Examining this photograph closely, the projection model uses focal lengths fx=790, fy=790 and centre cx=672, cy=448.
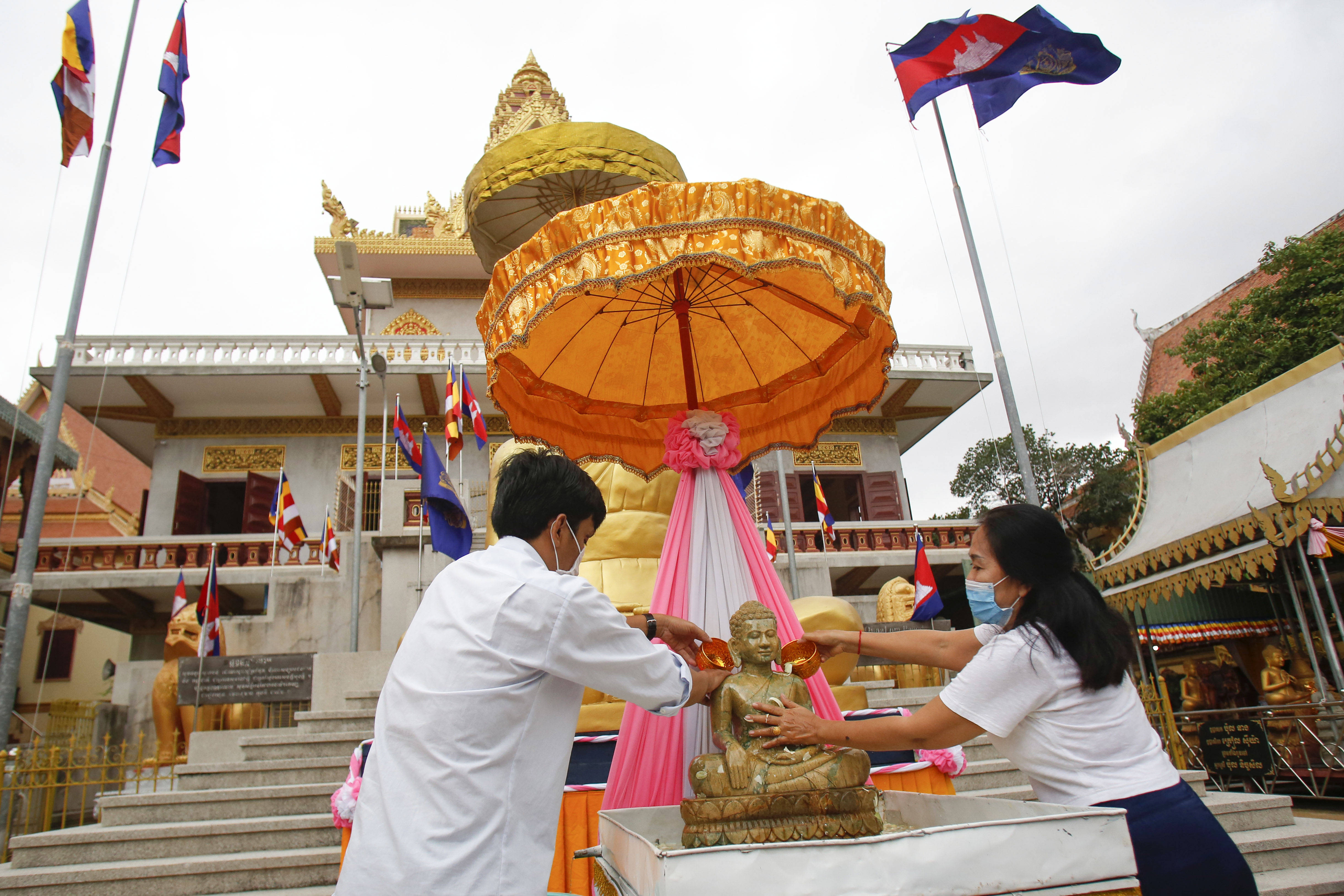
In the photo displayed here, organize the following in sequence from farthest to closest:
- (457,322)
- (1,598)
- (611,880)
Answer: (457,322)
(1,598)
(611,880)

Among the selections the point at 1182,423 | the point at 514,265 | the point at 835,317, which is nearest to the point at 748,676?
the point at 514,265

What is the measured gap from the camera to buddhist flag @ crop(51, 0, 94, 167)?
6.18 meters

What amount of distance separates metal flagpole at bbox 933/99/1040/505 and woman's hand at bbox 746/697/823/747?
6303 mm

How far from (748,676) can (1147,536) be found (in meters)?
7.99

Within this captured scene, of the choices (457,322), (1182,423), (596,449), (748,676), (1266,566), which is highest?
(457,322)

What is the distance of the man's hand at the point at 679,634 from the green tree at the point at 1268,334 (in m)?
12.7

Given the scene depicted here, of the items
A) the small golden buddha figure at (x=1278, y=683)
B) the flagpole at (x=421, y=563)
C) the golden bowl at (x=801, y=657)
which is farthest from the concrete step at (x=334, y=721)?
the small golden buddha figure at (x=1278, y=683)

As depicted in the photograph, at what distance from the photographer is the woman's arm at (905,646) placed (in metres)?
2.08

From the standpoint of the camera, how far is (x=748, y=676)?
6.50 feet

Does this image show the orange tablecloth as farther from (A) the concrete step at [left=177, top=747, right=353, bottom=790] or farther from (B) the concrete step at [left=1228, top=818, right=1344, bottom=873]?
(A) the concrete step at [left=177, top=747, right=353, bottom=790]

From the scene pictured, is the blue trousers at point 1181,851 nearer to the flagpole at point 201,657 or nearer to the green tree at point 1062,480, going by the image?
the flagpole at point 201,657

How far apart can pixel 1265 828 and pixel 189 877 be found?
5.31 meters

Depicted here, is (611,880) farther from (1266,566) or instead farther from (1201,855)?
(1266,566)

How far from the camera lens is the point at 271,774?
465 cm
